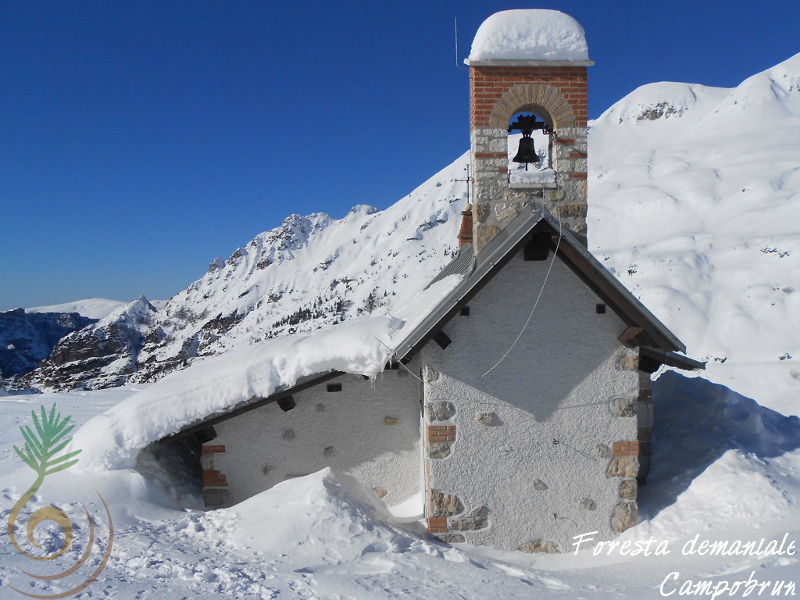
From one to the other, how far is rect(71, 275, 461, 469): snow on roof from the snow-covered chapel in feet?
0.31

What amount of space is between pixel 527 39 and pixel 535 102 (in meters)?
0.74

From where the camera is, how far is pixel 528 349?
5902mm

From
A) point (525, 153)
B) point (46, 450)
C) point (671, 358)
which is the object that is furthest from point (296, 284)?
point (671, 358)

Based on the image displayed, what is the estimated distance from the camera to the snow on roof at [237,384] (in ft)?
20.1

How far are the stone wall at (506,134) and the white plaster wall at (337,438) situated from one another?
2.46 m

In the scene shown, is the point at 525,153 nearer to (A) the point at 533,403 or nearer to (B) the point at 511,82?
(B) the point at 511,82

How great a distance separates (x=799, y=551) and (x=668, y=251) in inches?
1278

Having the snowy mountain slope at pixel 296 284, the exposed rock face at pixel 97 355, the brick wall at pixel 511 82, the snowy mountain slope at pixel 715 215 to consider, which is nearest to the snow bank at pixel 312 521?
the brick wall at pixel 511 82

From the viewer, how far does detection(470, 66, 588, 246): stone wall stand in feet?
20.5

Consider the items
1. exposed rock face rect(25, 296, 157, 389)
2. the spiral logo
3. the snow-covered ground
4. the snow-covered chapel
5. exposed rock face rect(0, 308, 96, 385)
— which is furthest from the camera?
exposed rock face rect(0, 308, 96, 385)

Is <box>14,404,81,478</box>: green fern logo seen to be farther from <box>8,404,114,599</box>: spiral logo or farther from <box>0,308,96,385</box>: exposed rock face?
<box>0,308,96,385</box>: exposed rock face

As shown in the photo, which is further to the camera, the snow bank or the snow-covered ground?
the snow bank

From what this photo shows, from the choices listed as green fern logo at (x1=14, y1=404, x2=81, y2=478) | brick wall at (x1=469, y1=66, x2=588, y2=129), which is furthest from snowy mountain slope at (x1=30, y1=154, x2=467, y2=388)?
brick wall at (x1=469, y1=66, x2=588, y2=129)

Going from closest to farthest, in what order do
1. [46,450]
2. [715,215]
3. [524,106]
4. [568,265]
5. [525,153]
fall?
[568,265] < [524,106] < [46,450] < [525,153] < [715,215]
